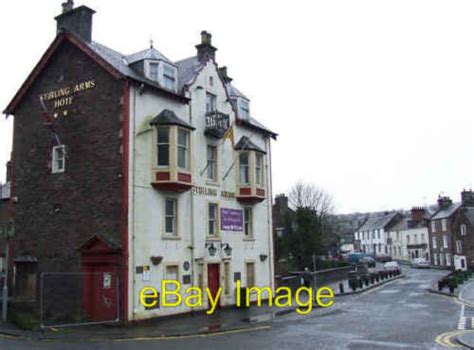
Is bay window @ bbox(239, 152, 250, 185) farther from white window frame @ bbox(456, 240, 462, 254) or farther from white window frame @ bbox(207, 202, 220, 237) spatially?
white window frame @ bbox(456, 240, 462, 254)

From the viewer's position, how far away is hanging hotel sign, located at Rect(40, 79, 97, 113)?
24.5 m

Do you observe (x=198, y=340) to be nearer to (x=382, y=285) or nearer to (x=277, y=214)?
(x=382, y=285)

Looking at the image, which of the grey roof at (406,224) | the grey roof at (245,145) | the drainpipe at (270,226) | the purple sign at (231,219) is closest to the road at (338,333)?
the drainpipe at (270,226)

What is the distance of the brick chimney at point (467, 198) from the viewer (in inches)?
3034

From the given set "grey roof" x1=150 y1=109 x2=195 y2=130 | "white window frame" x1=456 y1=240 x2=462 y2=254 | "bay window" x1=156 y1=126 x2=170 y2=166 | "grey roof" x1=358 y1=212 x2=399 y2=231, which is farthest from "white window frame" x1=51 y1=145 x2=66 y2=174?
"grey roof" x1=358 y1=212 x2=399 y2=231

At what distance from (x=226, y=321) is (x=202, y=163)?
8526 mm

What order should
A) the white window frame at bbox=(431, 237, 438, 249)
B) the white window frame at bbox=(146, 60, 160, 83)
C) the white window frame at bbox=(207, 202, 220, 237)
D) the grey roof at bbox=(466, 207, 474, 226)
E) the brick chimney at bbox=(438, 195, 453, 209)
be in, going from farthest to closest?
the white window frame at bbox=(431, 237, 438, 249) < the brick chimney at bbox=(438, 195, 453, 209) < the grey roof at bbox=(466, 207, 474, 226) < the white window frame at bbox=(207, 202, 220, 237) < the white window frame at bbox=(146, 60, 160, 83)

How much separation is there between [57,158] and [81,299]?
6.97 m

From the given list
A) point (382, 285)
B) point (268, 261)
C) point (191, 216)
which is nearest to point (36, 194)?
point (191, 216)

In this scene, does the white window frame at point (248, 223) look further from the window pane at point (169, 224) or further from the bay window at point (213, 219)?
the window pane at point (169, 224)

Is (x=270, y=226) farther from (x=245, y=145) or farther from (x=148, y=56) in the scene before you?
(x=148, y=56)

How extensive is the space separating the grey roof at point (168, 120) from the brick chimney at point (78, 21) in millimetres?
5597

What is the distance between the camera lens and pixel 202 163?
27.2m

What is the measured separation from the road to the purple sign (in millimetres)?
6493
